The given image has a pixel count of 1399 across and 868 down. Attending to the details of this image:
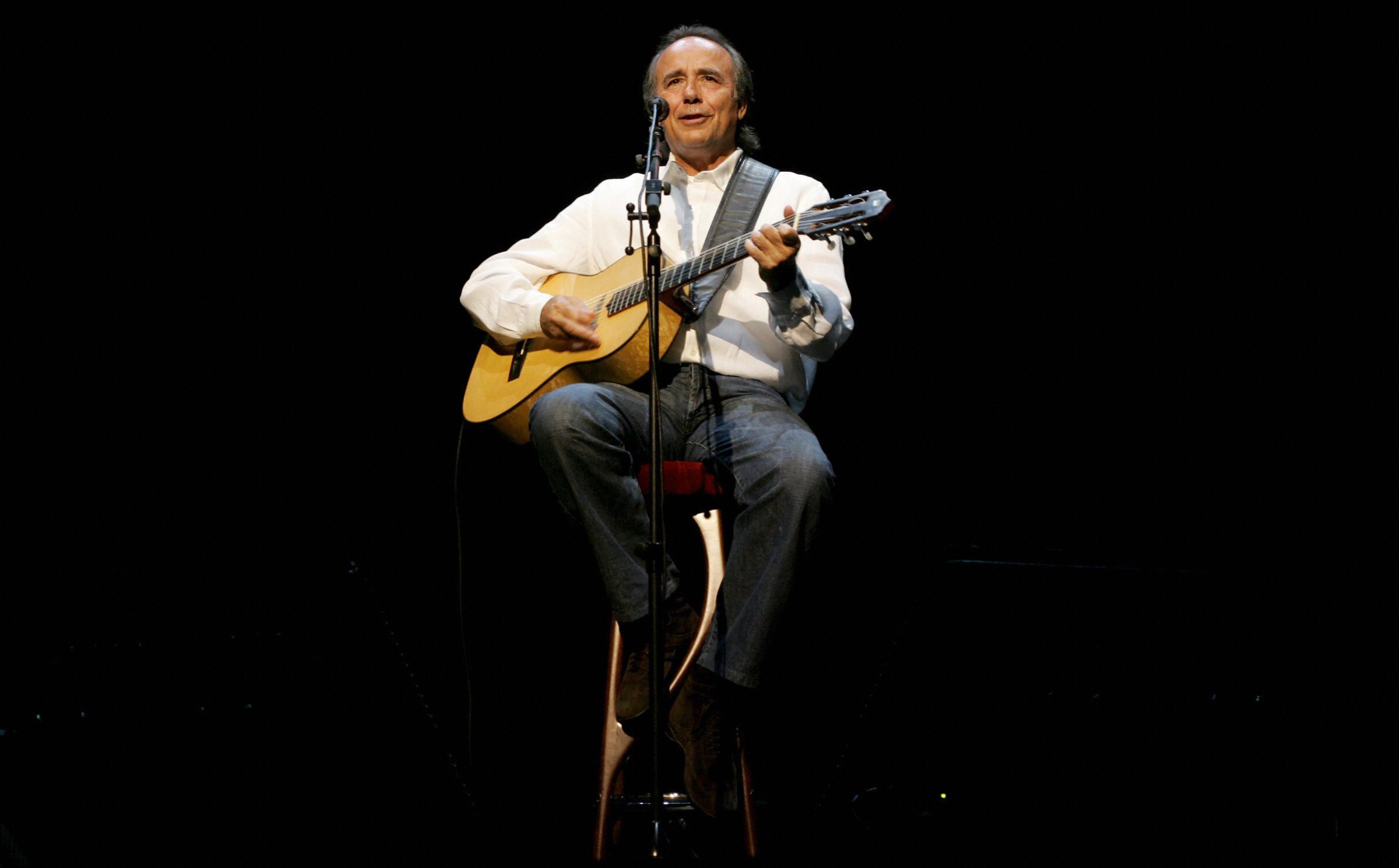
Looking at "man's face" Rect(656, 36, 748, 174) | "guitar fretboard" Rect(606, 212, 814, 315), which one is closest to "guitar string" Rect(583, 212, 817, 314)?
"guitar fretboard" Rect(606, 212, 814, 315)

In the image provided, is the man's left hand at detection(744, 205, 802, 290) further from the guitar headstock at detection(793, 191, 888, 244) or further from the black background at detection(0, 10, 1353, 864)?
the black background at detection(0, 10, 1353, 864)

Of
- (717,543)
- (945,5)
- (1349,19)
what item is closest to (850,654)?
(717,543)

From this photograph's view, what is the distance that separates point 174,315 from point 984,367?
2.28 m

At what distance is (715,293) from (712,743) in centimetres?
94

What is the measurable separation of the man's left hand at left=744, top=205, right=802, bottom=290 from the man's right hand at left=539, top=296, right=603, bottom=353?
42cm

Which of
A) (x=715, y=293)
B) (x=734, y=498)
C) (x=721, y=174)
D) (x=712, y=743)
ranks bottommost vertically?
(x=712, y=743)

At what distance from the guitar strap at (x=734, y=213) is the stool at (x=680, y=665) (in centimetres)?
38

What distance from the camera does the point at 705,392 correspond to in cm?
231

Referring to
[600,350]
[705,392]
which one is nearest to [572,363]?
[600,350]

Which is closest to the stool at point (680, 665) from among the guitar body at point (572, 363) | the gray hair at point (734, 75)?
the guitar body at point (572, 363)

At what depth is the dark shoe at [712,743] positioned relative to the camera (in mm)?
1925

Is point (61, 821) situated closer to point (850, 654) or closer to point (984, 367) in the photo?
point (850, 654)

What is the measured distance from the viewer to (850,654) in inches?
109

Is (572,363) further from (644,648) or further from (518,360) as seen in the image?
(644,648)
